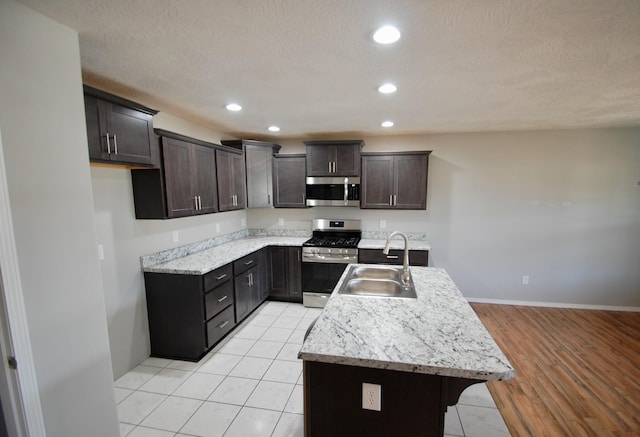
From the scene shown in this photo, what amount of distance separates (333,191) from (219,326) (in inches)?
92.0

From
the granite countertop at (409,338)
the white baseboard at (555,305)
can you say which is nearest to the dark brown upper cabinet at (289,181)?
the granite countertop at (409,338)

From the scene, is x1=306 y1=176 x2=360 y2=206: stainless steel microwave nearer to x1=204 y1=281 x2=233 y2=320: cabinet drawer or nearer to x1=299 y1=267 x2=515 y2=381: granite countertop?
x1=204 y1=281 x2=233 y2=320: cabinet drawer

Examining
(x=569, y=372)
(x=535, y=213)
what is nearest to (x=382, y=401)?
(x=569, y=372)

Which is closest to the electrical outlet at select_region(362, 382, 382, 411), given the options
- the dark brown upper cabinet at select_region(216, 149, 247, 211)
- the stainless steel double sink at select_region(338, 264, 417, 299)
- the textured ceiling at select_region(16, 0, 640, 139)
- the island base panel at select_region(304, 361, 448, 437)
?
the island base panel at select_region(304, 361, 448, 437)

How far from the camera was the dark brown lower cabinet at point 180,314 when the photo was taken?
268 centimetres

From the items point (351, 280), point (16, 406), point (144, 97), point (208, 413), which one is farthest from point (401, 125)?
point (16, 406)

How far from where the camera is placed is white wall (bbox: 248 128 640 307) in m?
3.76

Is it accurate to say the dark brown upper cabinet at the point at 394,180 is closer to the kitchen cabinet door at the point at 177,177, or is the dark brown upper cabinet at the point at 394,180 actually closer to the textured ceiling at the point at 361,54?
the textured ceiling at the point at 361,54

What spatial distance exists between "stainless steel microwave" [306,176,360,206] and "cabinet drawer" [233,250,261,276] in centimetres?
110

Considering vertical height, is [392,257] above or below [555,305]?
above

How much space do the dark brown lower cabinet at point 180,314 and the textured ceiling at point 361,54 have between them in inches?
66.5

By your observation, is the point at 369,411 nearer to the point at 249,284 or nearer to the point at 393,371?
the point at 393,371

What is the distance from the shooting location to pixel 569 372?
2.57 metres

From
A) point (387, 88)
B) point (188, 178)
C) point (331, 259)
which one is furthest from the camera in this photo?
point (331, 259)
